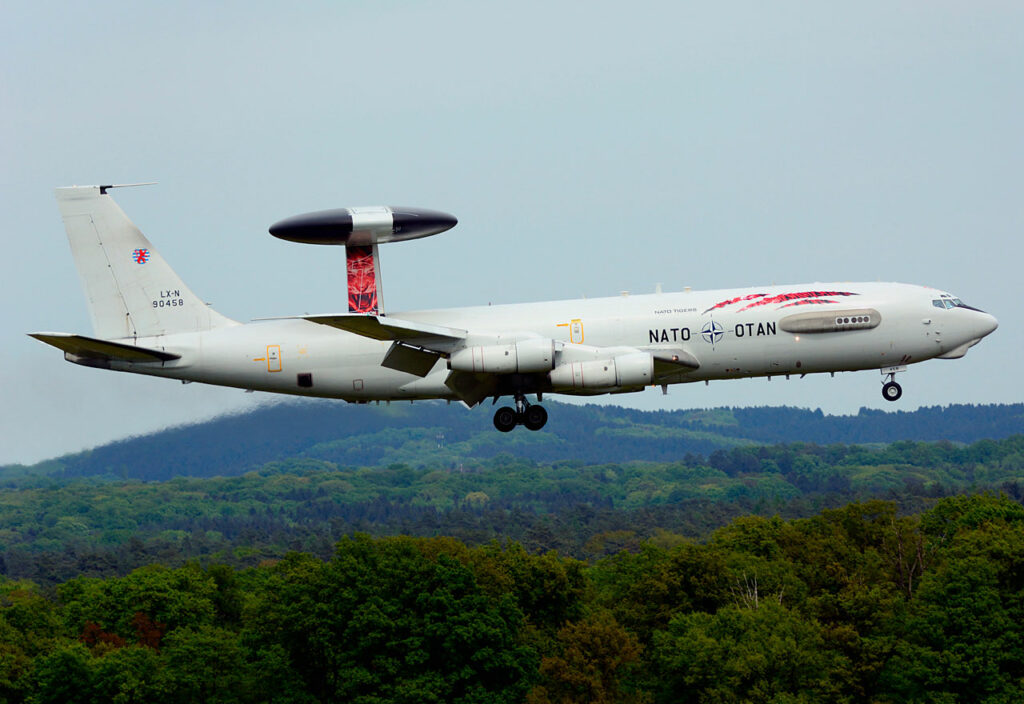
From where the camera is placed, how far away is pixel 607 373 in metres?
55.4

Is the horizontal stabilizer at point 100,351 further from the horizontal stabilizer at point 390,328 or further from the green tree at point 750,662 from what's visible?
the green tree at point 750,662

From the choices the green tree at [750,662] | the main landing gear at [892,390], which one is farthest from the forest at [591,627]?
the main landing gear at [892,390]

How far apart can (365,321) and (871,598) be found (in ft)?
159

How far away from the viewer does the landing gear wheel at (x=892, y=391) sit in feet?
198

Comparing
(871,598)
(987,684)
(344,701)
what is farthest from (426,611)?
(987,684)

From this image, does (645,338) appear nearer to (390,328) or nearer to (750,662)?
(390,328)

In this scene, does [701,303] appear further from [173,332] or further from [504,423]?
[173,332]

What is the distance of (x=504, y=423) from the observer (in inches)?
2276

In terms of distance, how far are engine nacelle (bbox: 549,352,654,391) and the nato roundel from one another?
7.00 meters

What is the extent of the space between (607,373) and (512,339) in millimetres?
3971

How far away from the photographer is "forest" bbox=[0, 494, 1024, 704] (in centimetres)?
8262

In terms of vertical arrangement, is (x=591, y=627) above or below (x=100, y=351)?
below

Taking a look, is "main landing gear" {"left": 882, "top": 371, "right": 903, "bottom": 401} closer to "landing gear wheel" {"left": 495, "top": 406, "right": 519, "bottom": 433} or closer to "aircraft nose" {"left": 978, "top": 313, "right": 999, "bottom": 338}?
"aircraft nose" {"left": 978, "top": 313, "right": 999, "bottom": 338}

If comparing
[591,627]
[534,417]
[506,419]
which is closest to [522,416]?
[534,417]
